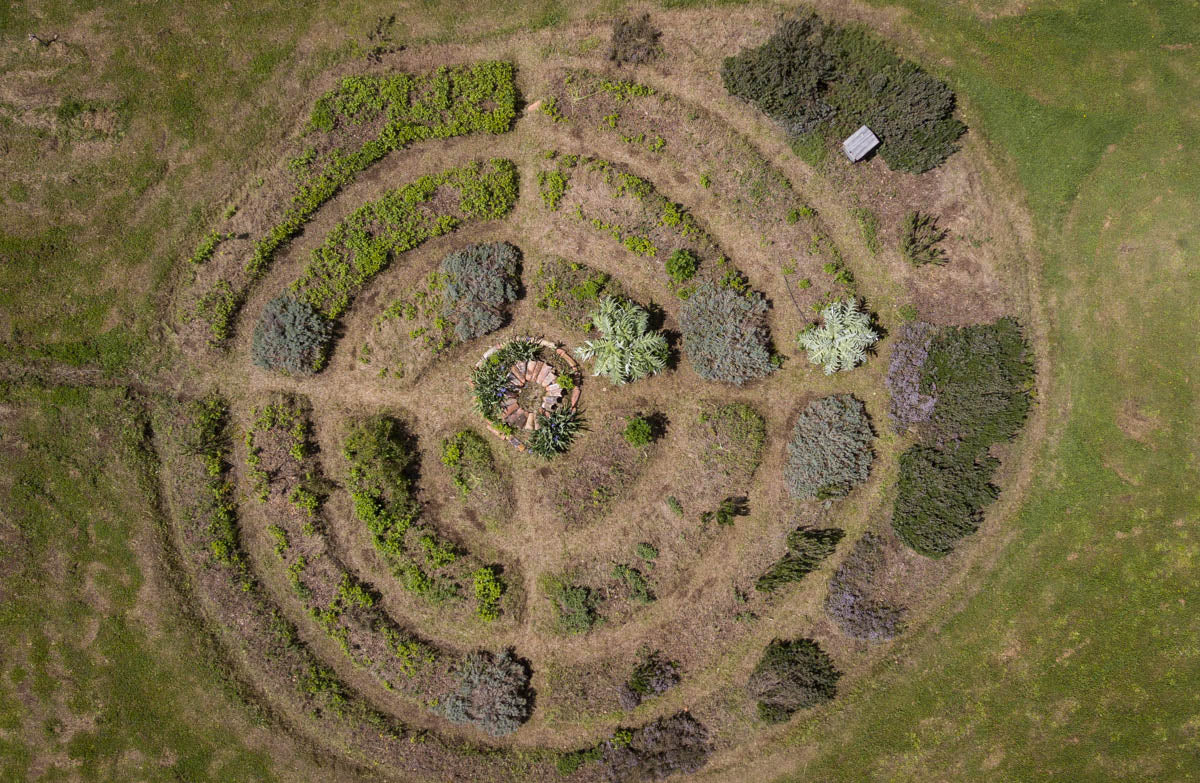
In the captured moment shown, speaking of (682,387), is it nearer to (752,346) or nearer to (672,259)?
(752,346)

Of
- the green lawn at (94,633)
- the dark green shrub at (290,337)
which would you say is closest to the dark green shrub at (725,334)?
the dark green shrub at (290,337)

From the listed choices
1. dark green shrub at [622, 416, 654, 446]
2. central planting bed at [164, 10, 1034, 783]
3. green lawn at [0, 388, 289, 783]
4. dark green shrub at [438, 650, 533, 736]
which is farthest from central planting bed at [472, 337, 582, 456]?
green lawn at [0, 388, 289, 783]

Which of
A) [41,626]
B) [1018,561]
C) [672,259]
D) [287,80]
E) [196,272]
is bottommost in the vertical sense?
[1018,561]

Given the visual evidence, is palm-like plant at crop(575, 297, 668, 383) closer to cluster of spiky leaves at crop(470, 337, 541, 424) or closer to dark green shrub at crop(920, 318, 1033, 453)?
cluster of spiky leaves at crop(470, 337, 541, 424)

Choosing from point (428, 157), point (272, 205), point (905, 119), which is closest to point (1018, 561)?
point (905, 119)

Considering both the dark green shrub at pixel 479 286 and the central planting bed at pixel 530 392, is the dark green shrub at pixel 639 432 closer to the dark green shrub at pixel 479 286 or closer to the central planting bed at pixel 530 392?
the central planting bed at pixel 530 392
